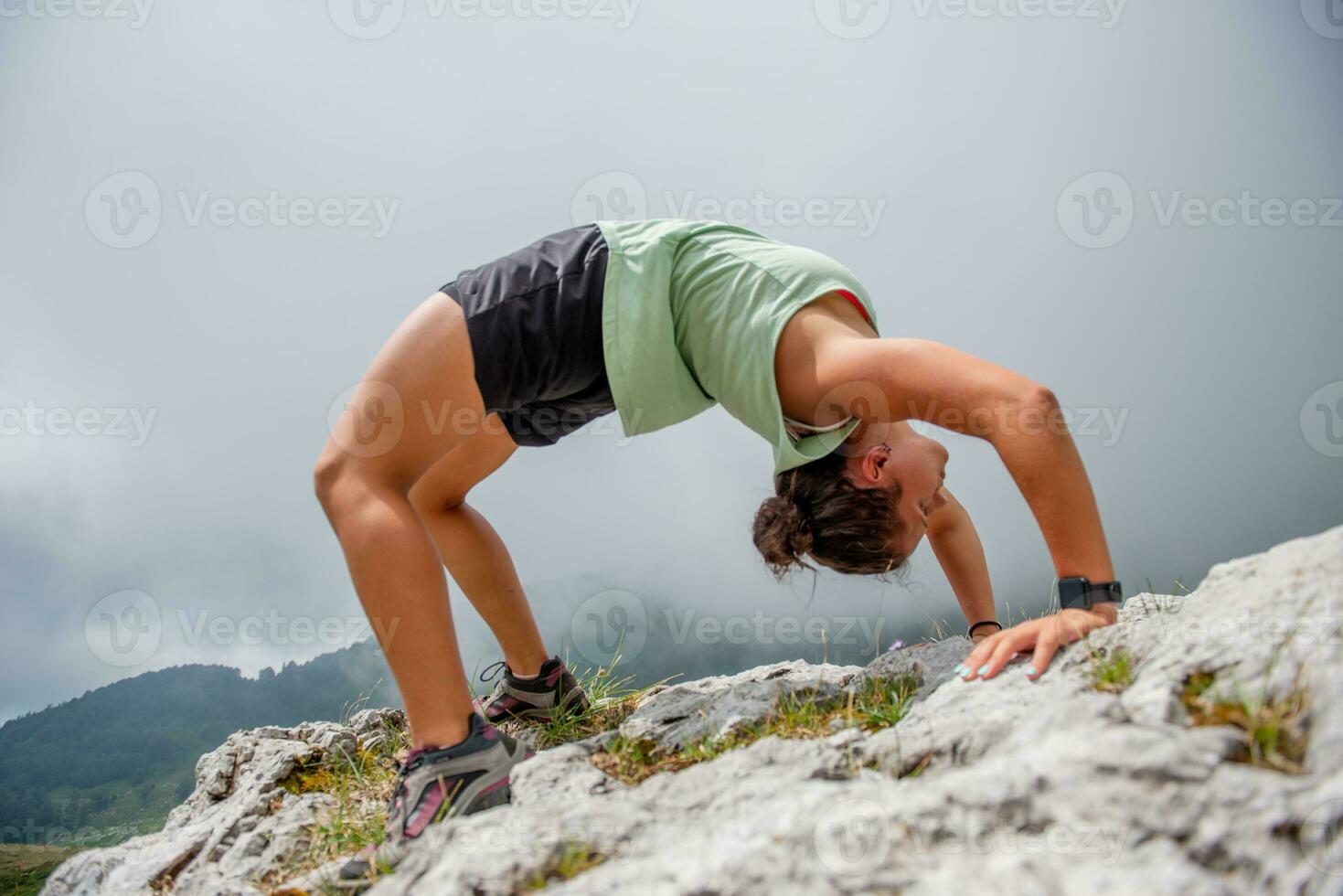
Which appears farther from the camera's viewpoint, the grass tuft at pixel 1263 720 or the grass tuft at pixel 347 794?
the grass tuft at pixel 347 794

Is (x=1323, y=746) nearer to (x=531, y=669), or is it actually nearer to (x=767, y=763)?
(x=767, y=763)

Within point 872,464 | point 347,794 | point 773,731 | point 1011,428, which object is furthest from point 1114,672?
point 347,794

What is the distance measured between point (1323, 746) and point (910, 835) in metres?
0.84

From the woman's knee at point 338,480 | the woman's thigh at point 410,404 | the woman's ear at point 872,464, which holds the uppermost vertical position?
the woman's thigh at point 410,404

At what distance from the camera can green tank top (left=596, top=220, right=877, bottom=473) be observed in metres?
3.08

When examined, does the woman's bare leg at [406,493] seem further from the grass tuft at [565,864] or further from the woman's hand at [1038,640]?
the woman's hand at [1038,640]

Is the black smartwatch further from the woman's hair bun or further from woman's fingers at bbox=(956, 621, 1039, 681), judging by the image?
the woman's hair bun

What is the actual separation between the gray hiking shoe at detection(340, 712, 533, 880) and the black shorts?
1.23m

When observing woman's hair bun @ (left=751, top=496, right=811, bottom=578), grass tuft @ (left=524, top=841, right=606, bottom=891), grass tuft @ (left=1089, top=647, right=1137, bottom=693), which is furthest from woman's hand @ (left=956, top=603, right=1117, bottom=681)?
grass tuft @ (left=524, top=841, right=606, bottom=891)

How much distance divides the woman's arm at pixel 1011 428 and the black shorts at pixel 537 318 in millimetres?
950

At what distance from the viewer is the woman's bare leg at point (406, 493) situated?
8.78ft

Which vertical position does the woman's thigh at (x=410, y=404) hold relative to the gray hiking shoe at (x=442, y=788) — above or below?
above

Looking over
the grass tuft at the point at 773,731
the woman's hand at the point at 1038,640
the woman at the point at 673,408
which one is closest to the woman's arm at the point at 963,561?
the woman at the point at 673,408

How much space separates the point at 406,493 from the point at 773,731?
5.05 feet
